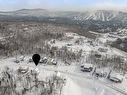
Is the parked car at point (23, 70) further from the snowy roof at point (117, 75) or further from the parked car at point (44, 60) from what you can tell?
the snowy roof at point (117, 75)

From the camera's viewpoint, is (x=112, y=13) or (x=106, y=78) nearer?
(x=106, y=78)

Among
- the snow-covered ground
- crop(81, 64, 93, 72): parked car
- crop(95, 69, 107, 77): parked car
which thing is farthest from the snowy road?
crop(81, 64, 93, 72): parked car

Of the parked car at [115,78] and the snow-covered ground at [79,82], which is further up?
the parked car at [115,78]

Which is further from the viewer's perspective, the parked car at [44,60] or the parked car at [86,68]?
the parked car at [44,60]

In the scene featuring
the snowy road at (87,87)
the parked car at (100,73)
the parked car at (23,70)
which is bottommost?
the snowy road at (87,87)

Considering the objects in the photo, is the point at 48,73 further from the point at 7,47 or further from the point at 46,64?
the point at 7,47

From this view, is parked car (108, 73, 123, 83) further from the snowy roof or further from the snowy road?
the snowy road

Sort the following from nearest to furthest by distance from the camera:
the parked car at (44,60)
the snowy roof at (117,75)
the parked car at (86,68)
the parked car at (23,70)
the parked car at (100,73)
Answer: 1. the snowy roof at (117,75)
2. the parked car at (23,70)
3. the parked car at (100,73)
4. the parked car at (86,68)
5. the parked car at (44,60)

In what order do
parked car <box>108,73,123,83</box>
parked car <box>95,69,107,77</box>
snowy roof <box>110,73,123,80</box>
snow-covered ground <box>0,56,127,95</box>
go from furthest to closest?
parked car <box>95,69,107,77</box>
snowy roof <box>110,73,123,80</box>
parked car <box>108,73,123,83</box>
snow-covered ground <box>0,56,127,95</box>

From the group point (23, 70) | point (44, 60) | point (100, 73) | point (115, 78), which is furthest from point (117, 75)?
point (23, 70)

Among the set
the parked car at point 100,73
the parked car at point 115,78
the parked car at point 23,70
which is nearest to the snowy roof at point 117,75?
the parked car at point 115,78

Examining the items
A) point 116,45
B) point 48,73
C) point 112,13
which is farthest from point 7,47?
point 112,13
